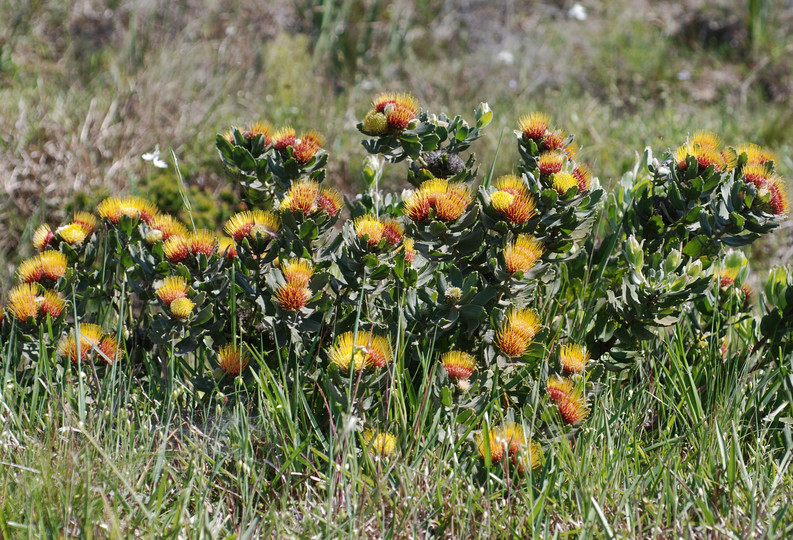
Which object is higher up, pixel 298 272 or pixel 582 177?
pixel 582 177

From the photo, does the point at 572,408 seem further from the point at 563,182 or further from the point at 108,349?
the point at 108,349

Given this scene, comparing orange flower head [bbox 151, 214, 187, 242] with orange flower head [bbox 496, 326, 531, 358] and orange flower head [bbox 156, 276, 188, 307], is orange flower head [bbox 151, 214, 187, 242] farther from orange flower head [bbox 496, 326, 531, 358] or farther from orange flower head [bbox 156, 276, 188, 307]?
orange flower head [bbox 496, 326, 531, 358]

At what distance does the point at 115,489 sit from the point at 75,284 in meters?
0.83

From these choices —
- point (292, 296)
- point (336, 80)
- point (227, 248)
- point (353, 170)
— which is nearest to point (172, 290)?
point (227, 248)

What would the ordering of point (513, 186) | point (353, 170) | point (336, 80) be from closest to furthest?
1. point (513, 186)
2. point (353, 170)
3. point (336, 80)

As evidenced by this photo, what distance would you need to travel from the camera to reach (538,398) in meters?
1.87

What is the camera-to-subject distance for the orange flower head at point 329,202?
6.55 feet

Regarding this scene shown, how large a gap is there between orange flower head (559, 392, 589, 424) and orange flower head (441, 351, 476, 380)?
235 millimetres

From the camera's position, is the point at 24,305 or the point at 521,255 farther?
the point at 24,305

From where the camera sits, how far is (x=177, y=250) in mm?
1990

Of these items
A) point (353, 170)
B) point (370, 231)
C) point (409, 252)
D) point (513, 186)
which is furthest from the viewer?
point (353, 170)

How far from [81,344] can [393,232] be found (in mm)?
891

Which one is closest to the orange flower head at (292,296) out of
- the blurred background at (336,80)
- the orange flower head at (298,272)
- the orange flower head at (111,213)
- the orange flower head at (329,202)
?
the orange flower head at (298,272)

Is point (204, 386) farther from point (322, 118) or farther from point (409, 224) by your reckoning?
point (322, 118)
